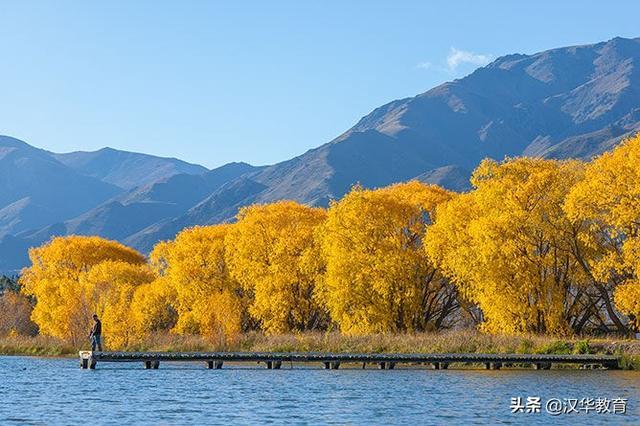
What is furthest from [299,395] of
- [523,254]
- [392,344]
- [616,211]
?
[523,254]

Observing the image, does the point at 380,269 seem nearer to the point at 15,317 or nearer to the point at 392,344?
the point at 392,344

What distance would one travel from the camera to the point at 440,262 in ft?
278

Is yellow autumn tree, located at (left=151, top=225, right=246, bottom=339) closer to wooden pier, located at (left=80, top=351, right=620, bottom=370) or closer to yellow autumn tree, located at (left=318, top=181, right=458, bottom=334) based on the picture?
yellow autumn tree, located at (left=318, top=181, right=458, bottom=334)

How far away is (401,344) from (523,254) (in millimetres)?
12205

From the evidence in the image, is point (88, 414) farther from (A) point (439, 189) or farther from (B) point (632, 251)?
(A) point (439, 189)

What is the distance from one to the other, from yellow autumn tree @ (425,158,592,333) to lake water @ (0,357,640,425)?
11365 millimetres

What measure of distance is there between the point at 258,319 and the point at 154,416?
5946 cm

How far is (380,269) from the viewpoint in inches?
3391

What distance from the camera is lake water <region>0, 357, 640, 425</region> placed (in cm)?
3912

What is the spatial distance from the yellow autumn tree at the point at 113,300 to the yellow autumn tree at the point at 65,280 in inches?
42.0

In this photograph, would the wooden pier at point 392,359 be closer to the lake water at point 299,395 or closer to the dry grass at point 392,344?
the lake water at point 299,395

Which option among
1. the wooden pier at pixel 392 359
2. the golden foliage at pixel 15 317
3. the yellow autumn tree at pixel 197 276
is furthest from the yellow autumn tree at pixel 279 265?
the golden foliage at pixel 15 317

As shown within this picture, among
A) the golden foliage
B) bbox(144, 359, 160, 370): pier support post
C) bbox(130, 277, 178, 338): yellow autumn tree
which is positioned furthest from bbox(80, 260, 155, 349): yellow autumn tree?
bbox(144, 359, 160, 370): pier support post

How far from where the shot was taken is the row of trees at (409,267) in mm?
75125
